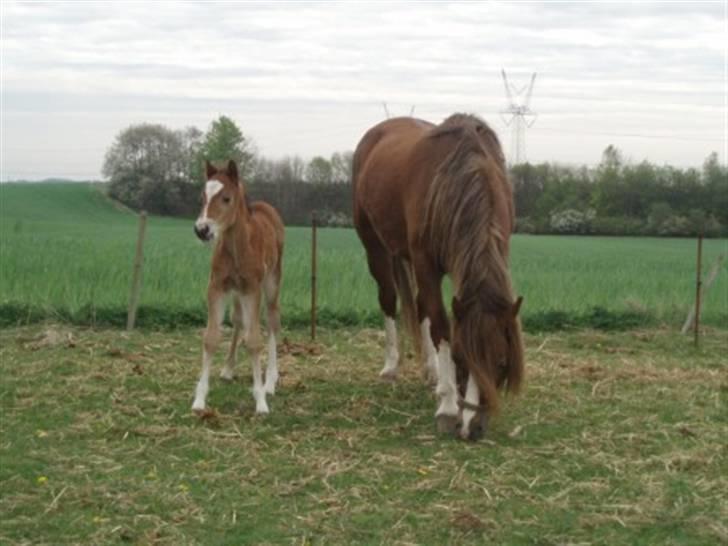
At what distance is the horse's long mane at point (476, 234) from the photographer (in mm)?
5980

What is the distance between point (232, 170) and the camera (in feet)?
22.8

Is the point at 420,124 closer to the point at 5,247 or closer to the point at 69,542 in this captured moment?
the point at 69,542

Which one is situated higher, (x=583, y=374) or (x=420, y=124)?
(x=420, y=124)

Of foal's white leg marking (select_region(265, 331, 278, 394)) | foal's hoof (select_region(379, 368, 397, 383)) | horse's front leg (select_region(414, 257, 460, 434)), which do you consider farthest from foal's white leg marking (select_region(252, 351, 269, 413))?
foal's hoof (select_region(379, 368, 397, 383))

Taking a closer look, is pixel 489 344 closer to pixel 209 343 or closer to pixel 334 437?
pixel 334 437

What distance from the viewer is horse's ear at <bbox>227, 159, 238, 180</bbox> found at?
688 centimetres

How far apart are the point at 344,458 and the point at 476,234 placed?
1.59 m

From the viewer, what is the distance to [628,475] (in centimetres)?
573

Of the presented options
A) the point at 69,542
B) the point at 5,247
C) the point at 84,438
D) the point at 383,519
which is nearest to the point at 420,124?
the point at 84,438

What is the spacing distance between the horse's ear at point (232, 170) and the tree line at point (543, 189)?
67.6 ft

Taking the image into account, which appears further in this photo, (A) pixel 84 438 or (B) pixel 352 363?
(B) pixel 352 363

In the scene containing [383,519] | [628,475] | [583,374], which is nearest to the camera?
[383,519]

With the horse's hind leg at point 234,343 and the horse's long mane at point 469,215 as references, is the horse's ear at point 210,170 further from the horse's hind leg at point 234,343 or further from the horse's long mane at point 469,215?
the horse's long mane at point 469,215

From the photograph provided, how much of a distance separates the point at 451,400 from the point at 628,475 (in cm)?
136
